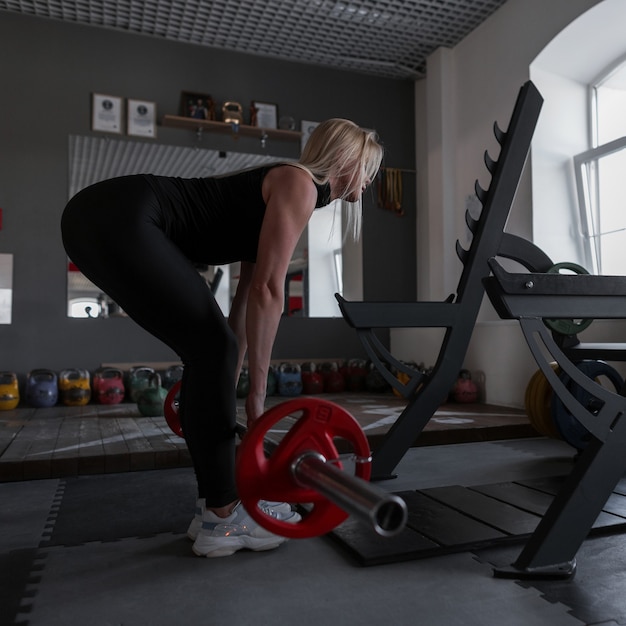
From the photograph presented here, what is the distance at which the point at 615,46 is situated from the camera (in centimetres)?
370

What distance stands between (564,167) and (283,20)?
2.19 metres

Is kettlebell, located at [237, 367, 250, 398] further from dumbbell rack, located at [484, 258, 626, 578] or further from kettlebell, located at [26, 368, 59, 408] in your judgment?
dumbbell rack, located at [484, 258, 626, 578]

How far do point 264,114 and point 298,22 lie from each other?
28.4 inches

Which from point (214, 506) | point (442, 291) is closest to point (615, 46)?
point (442, 291)

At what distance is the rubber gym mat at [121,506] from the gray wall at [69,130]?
7.21ft

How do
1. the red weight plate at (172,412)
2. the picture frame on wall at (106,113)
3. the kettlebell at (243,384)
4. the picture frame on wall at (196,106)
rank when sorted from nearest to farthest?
the red weight plate at (172,412)
the kettlebell at (243,384)
the picture frame on wall at (106,113)
the picture frame on wall at (196,106)

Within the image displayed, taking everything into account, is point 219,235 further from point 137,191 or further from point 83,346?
point 83,346

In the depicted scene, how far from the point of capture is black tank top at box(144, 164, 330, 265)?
136 centimetres

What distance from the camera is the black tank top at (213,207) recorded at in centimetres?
136

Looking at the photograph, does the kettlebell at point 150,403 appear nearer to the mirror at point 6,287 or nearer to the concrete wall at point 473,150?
the mirror at point 6,287

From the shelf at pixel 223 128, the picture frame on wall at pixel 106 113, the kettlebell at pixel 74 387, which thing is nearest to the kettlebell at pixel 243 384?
the kettlebell at pixel 74 387

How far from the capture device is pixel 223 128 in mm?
4637

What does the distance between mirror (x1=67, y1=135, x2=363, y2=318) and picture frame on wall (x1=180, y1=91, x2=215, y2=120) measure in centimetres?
25

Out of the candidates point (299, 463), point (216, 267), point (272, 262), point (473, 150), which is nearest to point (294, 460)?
point (299, 463)
